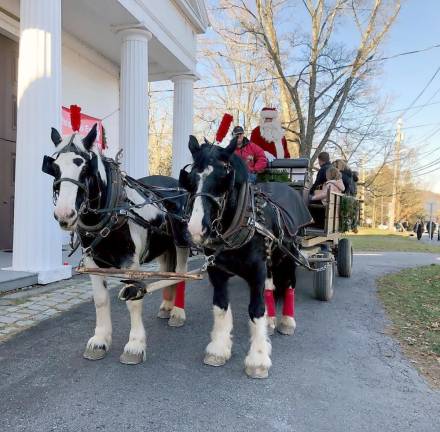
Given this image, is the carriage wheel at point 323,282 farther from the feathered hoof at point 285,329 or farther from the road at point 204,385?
the feathered hoof at point 285,329

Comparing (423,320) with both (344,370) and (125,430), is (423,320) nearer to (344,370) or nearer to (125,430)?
(344,370)

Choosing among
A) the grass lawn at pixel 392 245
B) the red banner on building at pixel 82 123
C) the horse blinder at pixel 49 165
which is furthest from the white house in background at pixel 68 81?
the grass lawn at pixel 392 245

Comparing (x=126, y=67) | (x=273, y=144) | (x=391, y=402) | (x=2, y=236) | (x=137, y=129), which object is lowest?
(x=391, y=402)

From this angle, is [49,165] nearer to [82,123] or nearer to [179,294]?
[179,294]

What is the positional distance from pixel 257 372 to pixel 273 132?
4.35 metres

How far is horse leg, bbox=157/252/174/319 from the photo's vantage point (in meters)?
4.52

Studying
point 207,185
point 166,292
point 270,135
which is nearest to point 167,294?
point 166,292

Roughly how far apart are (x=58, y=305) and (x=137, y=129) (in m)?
4.76

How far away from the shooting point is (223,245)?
9.82ft

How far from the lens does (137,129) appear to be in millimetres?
8641

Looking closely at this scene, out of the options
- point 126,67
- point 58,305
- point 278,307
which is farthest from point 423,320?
point 126,67

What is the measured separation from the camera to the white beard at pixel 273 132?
648 cm

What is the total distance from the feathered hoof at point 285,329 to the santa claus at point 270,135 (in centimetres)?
306

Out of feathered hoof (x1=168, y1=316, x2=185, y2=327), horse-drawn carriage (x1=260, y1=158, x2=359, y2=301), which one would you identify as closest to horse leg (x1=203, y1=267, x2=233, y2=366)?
feathered hoof (x1=168, y1=316, x2=185, y2=327)
